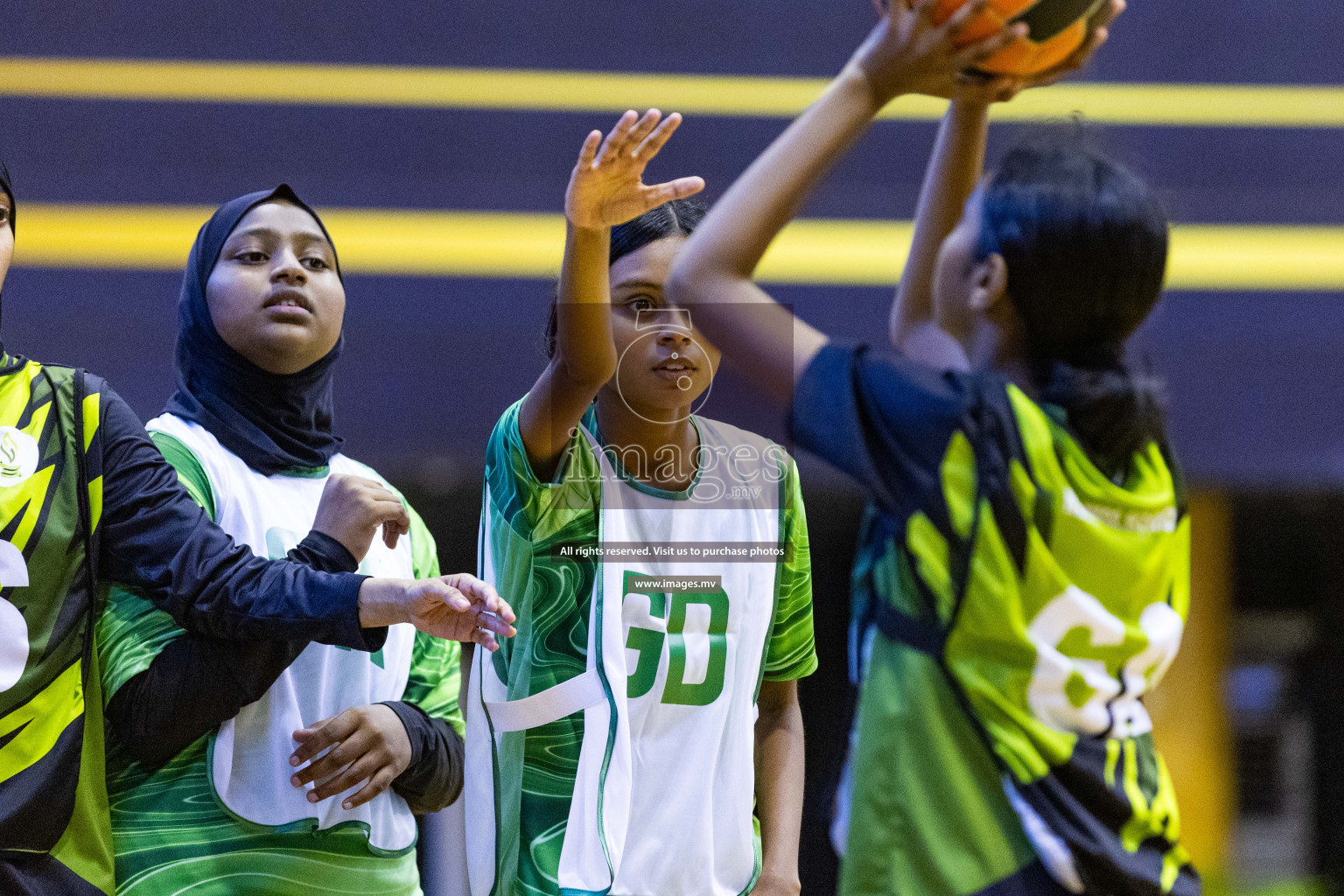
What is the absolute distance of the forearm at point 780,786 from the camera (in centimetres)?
171

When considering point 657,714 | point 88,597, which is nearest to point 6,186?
point 88,597

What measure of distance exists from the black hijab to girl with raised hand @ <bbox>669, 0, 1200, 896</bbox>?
0.73 metres

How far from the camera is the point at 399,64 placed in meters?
3.79

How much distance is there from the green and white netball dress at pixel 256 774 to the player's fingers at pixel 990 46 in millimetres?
1016

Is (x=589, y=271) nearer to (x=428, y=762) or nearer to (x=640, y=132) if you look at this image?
(x=640, y=132)

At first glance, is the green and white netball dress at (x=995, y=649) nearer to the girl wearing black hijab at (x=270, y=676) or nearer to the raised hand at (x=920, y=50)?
the raised hand at (x=920, y=50)

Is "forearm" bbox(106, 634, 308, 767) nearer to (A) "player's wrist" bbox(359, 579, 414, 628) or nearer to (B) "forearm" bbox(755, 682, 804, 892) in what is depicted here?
(A) "player's wrist" bbox(359, 579, 414, 628)

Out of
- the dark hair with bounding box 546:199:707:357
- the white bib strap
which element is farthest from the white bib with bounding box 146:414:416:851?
the dark hair with bounding box 546:199:707:357

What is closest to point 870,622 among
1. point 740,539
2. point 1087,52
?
point 740,539

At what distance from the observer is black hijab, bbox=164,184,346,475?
1.73 meters

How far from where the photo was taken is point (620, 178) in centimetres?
150

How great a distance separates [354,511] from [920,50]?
2.91ft

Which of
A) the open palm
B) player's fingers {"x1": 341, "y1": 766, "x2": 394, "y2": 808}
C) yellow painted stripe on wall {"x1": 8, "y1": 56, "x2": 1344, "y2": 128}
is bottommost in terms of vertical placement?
player's fingers {"x1": 341, "y1": 766, "x2": 394, "y2": 808}

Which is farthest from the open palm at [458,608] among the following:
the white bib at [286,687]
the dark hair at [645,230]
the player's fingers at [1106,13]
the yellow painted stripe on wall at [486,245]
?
the yellow painted stripe on wall at [486,245]
